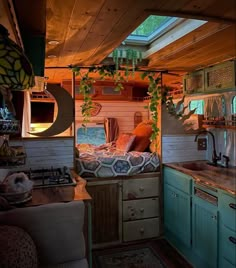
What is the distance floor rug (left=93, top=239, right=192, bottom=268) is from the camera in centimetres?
246

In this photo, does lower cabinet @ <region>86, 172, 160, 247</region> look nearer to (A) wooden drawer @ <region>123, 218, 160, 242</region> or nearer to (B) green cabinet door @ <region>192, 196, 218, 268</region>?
(A) wooden drawer @ <region>123, 218, 160, 242</region>

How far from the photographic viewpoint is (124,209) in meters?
2.85

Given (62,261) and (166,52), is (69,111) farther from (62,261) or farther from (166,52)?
(62,261)

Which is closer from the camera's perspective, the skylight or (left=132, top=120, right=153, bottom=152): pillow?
the skylight

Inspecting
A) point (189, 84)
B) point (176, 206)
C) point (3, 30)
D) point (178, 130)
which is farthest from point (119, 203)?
point (3, 30)

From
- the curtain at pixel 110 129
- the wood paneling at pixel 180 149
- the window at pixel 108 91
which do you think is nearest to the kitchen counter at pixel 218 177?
the wood paneling at pixel 180 149

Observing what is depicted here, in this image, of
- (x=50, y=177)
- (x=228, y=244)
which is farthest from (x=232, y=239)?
(x=50, y=177)

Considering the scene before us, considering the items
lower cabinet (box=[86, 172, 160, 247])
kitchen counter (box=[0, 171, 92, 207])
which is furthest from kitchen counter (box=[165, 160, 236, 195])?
kitchen counter (box=[0, 171, 92, 207])

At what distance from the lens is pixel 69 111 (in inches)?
103

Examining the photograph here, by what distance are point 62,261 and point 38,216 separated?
12.6 inches

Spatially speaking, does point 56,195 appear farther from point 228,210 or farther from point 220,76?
point 220,76

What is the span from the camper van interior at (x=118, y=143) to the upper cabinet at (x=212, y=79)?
1 cm

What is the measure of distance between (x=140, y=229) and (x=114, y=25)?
88.7 inches

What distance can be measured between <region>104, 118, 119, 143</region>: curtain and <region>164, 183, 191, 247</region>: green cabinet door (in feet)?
4.09
